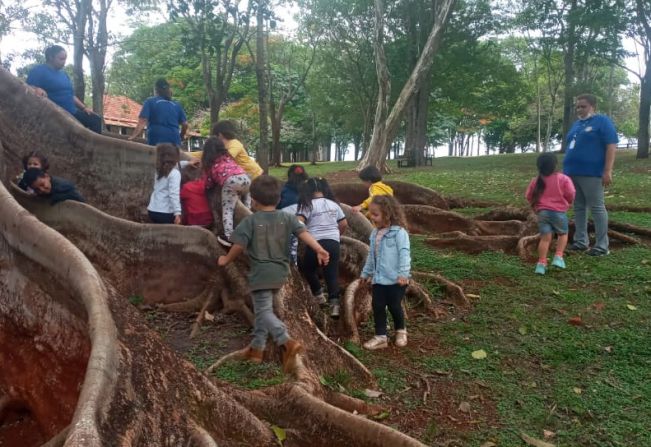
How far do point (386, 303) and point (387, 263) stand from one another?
0.37 m

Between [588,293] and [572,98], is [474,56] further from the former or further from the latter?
[588,293]

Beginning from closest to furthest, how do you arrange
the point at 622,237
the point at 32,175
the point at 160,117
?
the point at 32,175 < the point at 160,117 < the point at 622,237

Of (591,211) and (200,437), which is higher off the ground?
(591,211)

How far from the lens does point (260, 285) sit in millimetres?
4234

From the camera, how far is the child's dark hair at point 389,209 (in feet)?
16.3

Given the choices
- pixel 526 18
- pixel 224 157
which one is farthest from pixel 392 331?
pixel 526 18

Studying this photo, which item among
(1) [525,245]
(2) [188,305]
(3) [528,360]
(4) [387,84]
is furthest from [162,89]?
(4) [387,84]

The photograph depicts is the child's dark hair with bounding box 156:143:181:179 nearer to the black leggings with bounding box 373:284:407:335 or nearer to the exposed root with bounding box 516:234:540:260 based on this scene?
the black leggings with bounding box 373:284:407:335

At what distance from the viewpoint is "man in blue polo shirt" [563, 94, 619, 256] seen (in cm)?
735

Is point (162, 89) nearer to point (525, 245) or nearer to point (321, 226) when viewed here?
point (321, 226)

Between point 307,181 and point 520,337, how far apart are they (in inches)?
97.4

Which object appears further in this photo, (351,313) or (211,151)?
(211,151)

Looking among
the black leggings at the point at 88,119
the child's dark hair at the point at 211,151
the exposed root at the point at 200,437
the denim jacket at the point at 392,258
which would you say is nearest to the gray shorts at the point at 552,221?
the denim jacket at the point at 392,258

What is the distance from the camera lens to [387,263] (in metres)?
4.96
